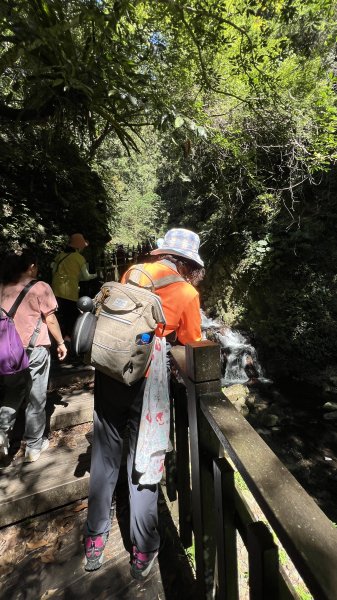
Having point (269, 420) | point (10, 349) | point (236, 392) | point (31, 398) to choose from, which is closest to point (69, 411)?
point (31, 398)

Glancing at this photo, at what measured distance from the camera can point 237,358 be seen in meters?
9.27

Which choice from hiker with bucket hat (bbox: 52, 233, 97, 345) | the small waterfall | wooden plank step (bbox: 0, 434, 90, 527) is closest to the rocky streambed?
the small waterfall

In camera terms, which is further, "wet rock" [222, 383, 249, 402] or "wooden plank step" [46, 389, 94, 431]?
"wet rock" [222, 383, 249, 402]

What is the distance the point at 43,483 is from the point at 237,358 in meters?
7.42

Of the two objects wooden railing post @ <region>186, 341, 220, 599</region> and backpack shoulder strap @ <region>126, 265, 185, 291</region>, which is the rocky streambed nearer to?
wooden railing post @ <region>186, 341, 220, 599</region>

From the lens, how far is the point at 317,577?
0.65 metres

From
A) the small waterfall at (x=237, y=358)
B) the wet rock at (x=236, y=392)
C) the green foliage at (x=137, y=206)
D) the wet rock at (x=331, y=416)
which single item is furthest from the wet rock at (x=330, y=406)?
the green foliage at (x=137, y=206)

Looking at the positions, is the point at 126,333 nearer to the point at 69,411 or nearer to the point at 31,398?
the point at 31,398

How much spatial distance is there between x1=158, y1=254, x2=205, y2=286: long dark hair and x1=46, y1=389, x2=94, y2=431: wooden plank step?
2025 millimetres

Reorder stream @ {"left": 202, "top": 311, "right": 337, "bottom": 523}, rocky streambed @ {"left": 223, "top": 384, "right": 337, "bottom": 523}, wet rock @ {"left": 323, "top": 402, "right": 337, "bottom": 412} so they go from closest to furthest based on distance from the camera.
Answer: rocky streambed @ {"left": 223, "top": 384, "right": 337, "bottom": 523}, stream @ {"left": 202, "top": 311, "right": 337, "bottom": 523}, wet rock @ {"left": 323, "top": 402, "right": 337, "bottom": 412}

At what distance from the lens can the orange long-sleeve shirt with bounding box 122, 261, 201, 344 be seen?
182cm

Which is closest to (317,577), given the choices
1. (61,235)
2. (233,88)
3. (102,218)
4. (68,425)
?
(68,425)

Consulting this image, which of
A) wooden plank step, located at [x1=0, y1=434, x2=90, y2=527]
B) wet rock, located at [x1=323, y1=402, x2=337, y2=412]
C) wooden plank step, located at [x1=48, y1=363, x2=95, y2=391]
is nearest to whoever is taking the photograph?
wooden plank step, located at [x1=0, y1=434, x2=90, y2=527]

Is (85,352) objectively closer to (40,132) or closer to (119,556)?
(119,556)
